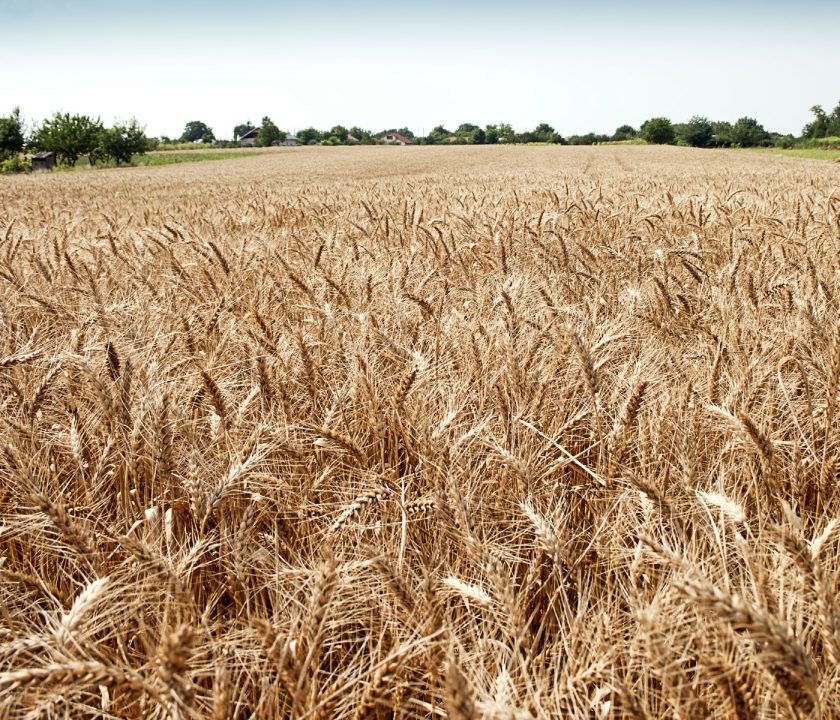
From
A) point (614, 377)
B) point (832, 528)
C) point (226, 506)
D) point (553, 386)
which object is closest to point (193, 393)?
point (226, 506)

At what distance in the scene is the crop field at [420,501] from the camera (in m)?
0.83

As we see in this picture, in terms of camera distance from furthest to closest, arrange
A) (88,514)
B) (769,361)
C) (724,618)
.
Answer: (769,361) < (88,514) < (724,618)

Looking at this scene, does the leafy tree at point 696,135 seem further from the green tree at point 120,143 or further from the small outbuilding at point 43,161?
the small outbuilding at point 43,161

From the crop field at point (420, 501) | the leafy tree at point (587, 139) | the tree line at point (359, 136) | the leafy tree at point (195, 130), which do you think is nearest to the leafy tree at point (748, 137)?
the tree line at point (359, 136)

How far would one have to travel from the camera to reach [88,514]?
4.44 ft

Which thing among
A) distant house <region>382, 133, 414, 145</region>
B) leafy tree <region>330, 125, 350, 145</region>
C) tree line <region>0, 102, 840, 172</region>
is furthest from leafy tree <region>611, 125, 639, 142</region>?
leafy tree <region>330, 125, 350, 145</region>

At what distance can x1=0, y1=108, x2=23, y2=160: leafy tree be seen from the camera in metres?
57.8

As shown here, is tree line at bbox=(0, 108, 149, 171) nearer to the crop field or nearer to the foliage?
the crop field

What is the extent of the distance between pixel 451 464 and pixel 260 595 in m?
0.52

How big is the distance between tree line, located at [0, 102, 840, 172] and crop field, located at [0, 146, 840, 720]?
6040 centimetres

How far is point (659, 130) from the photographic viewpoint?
84000 millimetres

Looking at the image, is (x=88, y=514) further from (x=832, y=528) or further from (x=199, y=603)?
(x=832, y=528)

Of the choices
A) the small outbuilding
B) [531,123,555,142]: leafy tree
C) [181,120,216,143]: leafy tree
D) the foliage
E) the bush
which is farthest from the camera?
[181,120,216,143]: leafy tree

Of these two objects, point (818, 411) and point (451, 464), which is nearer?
point (451, 464)
